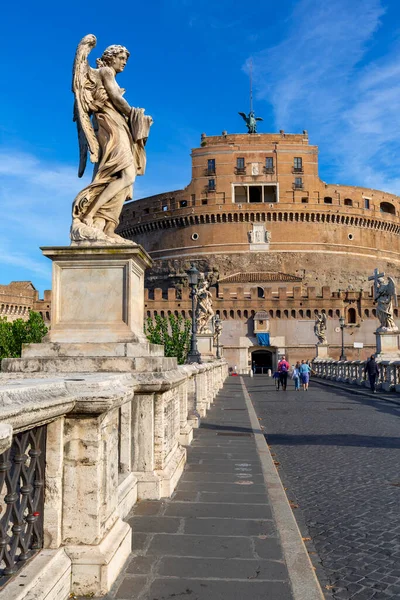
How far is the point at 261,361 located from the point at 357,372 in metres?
31.2

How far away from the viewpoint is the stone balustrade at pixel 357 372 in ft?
60.5

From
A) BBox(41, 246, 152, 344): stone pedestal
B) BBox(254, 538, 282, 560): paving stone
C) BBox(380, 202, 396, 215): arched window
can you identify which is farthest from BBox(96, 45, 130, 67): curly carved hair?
BBox(380, 202, 396, 215): arched window

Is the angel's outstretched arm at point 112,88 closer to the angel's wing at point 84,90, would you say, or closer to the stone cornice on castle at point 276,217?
the angel's wing at point 84,90

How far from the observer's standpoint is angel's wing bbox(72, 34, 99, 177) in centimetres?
494

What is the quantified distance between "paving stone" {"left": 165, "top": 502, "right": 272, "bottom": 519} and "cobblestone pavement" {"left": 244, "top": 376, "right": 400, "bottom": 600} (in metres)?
0.32

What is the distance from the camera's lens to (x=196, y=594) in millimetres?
2562

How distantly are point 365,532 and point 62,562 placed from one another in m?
2.32

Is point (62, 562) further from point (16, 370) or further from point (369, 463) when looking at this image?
point (369, 463)

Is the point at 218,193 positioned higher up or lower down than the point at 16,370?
higher up

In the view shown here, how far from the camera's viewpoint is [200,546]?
3.21m

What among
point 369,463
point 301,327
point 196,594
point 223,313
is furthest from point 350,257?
point 196,594

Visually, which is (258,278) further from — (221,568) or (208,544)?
(221,568)

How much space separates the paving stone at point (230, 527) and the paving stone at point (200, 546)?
4.3 inches

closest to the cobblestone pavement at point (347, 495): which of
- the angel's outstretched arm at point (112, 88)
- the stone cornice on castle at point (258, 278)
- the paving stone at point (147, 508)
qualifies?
the paving stone at point (147, 508)
